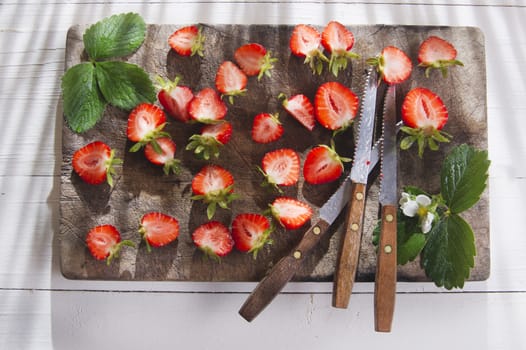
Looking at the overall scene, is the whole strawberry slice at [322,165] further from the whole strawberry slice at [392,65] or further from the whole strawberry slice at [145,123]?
the whole strawberry slice at [145,123]

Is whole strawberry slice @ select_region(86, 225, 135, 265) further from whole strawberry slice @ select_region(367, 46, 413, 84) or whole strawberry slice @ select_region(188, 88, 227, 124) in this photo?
whole strawberry slice @ select_region(367, 46, 413, 84)

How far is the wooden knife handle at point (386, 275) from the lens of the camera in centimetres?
97

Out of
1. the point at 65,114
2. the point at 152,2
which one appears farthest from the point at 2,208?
the point at 152,2

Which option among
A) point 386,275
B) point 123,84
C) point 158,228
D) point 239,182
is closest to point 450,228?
point 386,275

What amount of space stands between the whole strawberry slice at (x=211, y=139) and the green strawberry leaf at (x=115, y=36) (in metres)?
0.21

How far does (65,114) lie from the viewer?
107 cm

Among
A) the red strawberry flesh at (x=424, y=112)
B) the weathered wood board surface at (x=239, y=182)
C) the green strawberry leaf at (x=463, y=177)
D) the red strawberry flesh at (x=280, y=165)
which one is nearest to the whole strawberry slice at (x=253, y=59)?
the weathered wood board surface at (x=239, y=182)

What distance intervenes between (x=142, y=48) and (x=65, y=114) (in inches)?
7.3

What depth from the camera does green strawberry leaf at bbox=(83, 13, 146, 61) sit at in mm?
1077

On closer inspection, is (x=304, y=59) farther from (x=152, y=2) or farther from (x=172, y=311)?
(x=172, y=311)

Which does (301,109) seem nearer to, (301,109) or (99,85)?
(301,109)

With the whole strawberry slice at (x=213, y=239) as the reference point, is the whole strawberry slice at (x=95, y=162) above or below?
above

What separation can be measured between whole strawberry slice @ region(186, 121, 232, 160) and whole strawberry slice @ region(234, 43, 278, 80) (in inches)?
4.4

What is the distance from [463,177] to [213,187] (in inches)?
17.4
